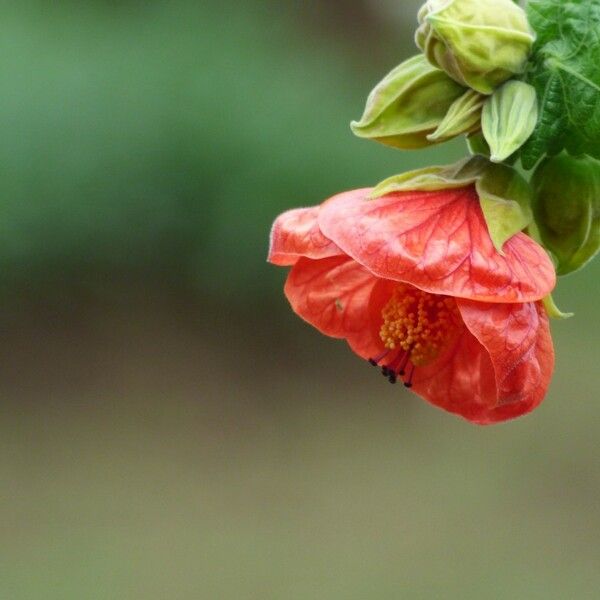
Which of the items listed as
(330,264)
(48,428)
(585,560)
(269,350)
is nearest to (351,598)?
(585,560)

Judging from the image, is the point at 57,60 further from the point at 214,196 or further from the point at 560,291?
the point at 560,291

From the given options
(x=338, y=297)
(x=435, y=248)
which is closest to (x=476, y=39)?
(x=435, y=248)

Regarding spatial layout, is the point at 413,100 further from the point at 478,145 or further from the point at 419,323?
the point at 419,323

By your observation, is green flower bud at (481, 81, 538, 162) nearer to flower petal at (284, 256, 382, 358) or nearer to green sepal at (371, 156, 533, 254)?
green sepal at (371, 156, 533, 254)

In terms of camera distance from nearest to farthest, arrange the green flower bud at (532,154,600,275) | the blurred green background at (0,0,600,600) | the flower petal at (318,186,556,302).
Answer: the flower petal at (318,186,556,302), the green flower bud at (532,154,600,275), the blurred green background at (0,0,600,600)

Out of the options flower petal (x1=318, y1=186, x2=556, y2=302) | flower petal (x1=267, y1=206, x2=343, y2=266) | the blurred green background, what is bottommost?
the blurred green background

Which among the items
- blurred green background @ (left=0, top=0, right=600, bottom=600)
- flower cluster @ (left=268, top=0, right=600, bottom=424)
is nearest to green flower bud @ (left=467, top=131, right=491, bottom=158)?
flower cluster @ (left=268, top=0, right=600, bottom=424)

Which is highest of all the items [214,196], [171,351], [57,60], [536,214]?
[536,214]

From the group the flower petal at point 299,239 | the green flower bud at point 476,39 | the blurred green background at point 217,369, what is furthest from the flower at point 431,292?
the blurred green background at point 217,369
